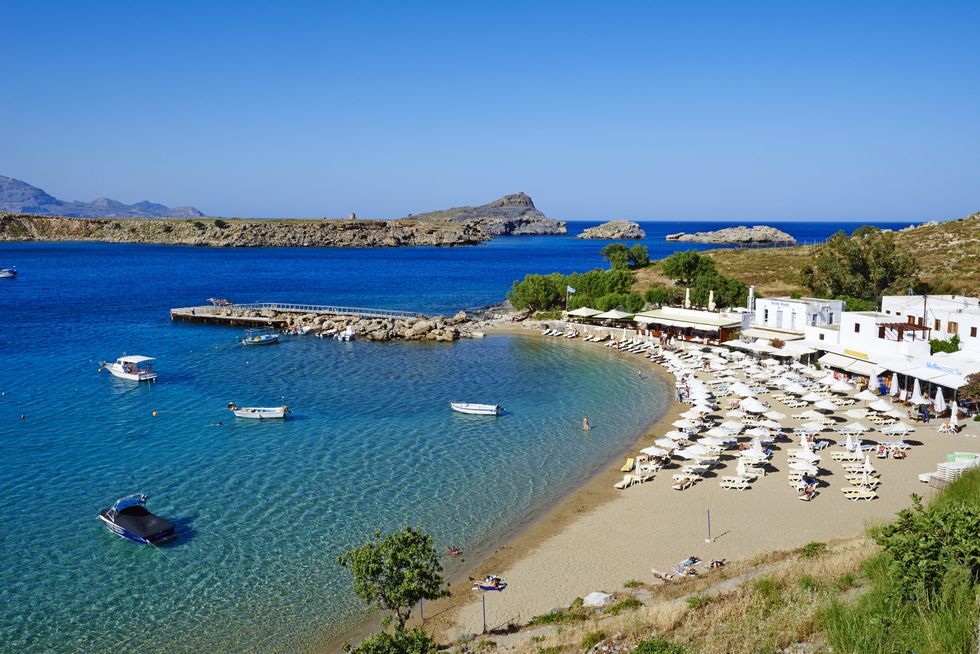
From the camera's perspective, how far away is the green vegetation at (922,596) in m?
10.4

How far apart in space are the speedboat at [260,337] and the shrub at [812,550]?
51477mm

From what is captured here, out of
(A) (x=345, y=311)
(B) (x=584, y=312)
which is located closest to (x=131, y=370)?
(A) (x=345, y=311)

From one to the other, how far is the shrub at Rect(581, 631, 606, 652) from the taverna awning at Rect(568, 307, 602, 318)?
5081 cm

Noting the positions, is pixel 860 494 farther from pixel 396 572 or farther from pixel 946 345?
pixel 946 345

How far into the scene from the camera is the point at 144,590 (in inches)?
792

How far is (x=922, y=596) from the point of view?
37.7 feet

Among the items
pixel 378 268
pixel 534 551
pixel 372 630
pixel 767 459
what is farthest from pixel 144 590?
pixel 378 268

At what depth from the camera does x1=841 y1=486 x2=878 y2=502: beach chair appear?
2497 cm

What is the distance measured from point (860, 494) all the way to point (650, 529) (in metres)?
8.51

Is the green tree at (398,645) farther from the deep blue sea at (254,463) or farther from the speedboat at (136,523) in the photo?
the speedboat at (136,523)

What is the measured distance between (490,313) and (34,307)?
190 feet

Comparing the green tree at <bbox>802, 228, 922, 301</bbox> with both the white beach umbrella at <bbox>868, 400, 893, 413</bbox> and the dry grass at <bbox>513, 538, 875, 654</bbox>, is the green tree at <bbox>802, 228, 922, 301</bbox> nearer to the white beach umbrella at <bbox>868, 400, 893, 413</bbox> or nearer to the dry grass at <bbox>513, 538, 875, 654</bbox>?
the white beach umbrella at <bbox>868, 400, 893, 413</bbox>

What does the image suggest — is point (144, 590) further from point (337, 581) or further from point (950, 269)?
point (950, 269)

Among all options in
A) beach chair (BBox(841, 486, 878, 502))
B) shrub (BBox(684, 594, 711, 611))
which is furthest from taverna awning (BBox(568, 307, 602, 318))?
shrub (BBox(684, 594, 711, 611))
